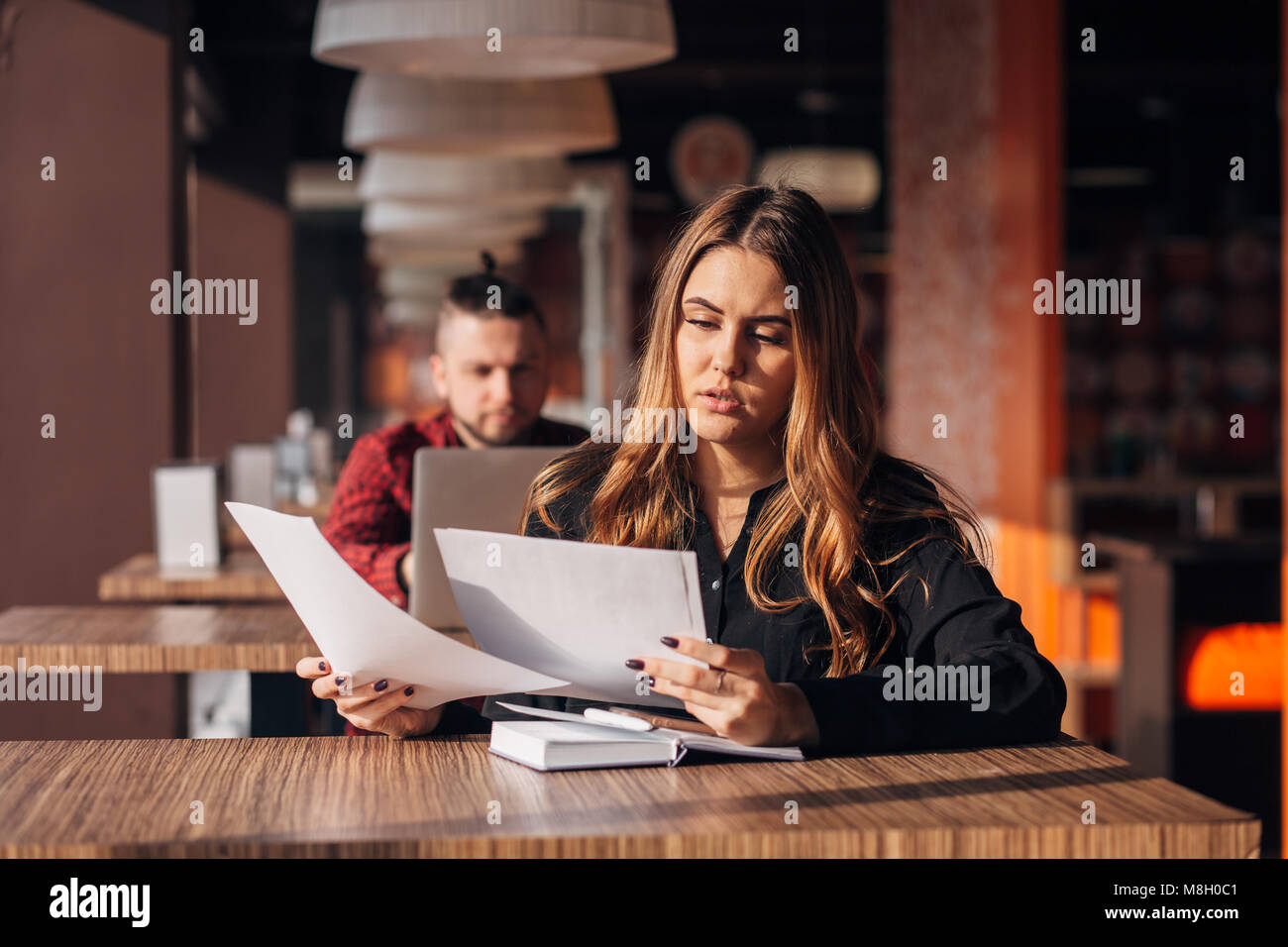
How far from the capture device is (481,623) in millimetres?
1785

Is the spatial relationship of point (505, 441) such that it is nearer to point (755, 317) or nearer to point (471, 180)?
point (755, 317)

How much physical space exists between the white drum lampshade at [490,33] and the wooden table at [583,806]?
4.53 feet

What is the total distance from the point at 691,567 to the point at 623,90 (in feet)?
35.2

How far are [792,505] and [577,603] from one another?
0.48m

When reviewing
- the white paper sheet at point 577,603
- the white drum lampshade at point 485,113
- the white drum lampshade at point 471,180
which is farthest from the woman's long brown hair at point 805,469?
the white drum lampshade at point 471,180

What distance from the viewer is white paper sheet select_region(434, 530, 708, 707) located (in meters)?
1.59

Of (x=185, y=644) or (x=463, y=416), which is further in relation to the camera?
(x=463, y=416)

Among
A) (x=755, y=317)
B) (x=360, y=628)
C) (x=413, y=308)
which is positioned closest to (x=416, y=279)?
(x=413, y=308)

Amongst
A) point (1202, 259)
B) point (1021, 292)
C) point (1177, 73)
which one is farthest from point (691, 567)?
point (1202, 259)

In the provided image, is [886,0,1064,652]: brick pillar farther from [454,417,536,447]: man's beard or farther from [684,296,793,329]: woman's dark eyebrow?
[684,296,793,329]: woman's dark eyebrow

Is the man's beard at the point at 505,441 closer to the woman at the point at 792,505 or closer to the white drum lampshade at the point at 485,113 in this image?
the white drum lampshade at the point at 485,113

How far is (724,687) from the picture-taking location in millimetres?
1616
